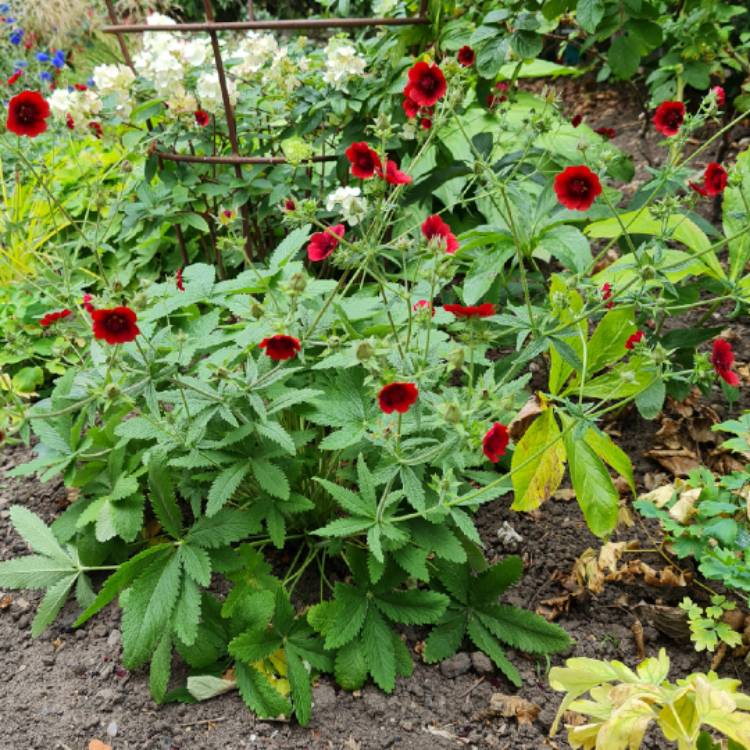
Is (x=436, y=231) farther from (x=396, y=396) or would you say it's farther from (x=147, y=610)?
(x=147, y=610)

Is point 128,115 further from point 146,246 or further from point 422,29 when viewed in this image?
point 422,29

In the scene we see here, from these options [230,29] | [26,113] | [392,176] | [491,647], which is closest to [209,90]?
[230,29]

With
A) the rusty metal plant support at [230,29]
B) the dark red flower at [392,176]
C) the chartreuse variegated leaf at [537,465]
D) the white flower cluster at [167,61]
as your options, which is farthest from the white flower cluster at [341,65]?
the chartreuse variegated leaf at [537,465]

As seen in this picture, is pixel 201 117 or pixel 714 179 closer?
pixel 714 179

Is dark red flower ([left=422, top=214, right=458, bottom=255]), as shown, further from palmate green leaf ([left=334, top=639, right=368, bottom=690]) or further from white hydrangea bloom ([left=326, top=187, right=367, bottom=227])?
palmate green leaf ([left=334, top=639, right=368, bottom=690])

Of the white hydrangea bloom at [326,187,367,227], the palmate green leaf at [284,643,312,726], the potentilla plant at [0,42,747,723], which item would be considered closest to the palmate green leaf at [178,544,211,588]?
the potentilla plant at [0,42,747,723]

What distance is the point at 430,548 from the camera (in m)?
1.53

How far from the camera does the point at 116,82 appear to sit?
2191mm

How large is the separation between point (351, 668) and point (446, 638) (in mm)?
225

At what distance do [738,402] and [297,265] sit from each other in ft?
4.35

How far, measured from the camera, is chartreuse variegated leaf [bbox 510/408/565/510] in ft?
5.35

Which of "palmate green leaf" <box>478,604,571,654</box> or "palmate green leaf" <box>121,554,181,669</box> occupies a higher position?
"palmate green leaf" <box>121,554,181,669</box>

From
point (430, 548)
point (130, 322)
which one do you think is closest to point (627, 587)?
point (430, 548)

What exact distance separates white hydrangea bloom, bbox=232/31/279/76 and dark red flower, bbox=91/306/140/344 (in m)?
1.52
